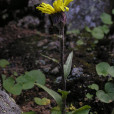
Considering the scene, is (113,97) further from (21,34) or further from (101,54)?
(21,34)

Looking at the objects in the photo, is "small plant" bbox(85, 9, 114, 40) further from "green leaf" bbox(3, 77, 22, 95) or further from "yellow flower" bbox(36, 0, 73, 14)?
"green leaf" bbox(3, 77, 22, 95)

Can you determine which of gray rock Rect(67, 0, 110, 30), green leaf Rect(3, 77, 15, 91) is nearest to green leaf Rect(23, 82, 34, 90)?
green leaf Rect(3, 77, 15, 91)

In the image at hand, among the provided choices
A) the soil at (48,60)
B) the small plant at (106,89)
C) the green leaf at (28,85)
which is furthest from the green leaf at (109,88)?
the green leaf at (28,85)

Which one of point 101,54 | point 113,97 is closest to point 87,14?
point 101,54

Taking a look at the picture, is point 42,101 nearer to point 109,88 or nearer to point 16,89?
point 16,89

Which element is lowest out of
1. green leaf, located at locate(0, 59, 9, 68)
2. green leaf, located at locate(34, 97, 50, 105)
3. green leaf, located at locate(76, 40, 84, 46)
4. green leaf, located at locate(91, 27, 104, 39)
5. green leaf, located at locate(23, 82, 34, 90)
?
green leaf, located at locate(34, 97, 50, 105)

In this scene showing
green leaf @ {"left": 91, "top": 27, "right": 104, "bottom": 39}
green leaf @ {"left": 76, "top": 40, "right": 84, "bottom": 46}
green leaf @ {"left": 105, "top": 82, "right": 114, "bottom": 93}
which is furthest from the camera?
green leaf @ {"left": 76, "top": 40, "right": 84, "bottom": 46}

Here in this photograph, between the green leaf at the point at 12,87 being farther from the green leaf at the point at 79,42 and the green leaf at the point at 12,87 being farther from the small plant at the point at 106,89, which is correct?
the green leaf at the point at 79,42

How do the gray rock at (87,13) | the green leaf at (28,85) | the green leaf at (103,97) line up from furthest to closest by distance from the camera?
the gray rock at (87,13) → the green leaf at (28,85) → the green leaf at (103,97)

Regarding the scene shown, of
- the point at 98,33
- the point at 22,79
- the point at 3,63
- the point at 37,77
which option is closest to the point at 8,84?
the point at 22,79
